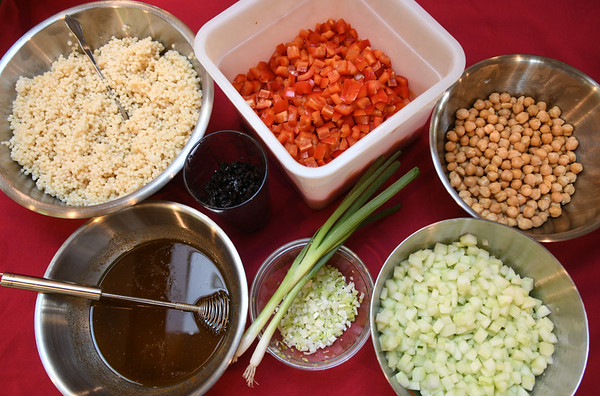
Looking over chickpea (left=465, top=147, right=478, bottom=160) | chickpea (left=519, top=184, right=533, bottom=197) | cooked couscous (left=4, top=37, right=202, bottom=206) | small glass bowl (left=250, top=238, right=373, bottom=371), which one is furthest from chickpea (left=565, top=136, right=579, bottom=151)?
cooked couscous (left=4, top=37, right=202, bottom=206)

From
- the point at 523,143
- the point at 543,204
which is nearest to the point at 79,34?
the point at 523,143

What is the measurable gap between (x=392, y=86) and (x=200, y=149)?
0.70 metres

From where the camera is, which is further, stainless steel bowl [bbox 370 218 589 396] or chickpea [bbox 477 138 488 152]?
chickpea [bbox 477 138 488 152]

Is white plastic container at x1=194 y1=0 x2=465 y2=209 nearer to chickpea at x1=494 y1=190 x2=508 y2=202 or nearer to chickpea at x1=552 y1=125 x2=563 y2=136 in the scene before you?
chickpea at x1=494 y1=190 x2=508 y2=202

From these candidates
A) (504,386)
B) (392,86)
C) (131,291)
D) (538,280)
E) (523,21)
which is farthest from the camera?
(523,21)

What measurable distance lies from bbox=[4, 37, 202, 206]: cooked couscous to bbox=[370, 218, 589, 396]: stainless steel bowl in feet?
2.76

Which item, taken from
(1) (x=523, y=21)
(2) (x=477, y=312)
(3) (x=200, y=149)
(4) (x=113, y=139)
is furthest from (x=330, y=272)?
(1) (x=523, y=21)

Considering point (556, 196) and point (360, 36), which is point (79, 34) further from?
point (556, 196)

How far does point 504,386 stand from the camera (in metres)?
1.31

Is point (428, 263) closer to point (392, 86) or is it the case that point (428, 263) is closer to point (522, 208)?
point (522, 208)

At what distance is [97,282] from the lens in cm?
157

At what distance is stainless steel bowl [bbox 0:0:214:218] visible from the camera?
1.54 metres

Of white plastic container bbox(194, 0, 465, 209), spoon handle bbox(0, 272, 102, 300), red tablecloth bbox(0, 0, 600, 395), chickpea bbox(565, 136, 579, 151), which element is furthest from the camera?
chickpea bbox(565, 136, 579, 151)

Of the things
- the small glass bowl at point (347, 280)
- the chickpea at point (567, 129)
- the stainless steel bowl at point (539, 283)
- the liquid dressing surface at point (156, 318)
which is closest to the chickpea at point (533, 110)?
the chickpea at point (567, 129)
